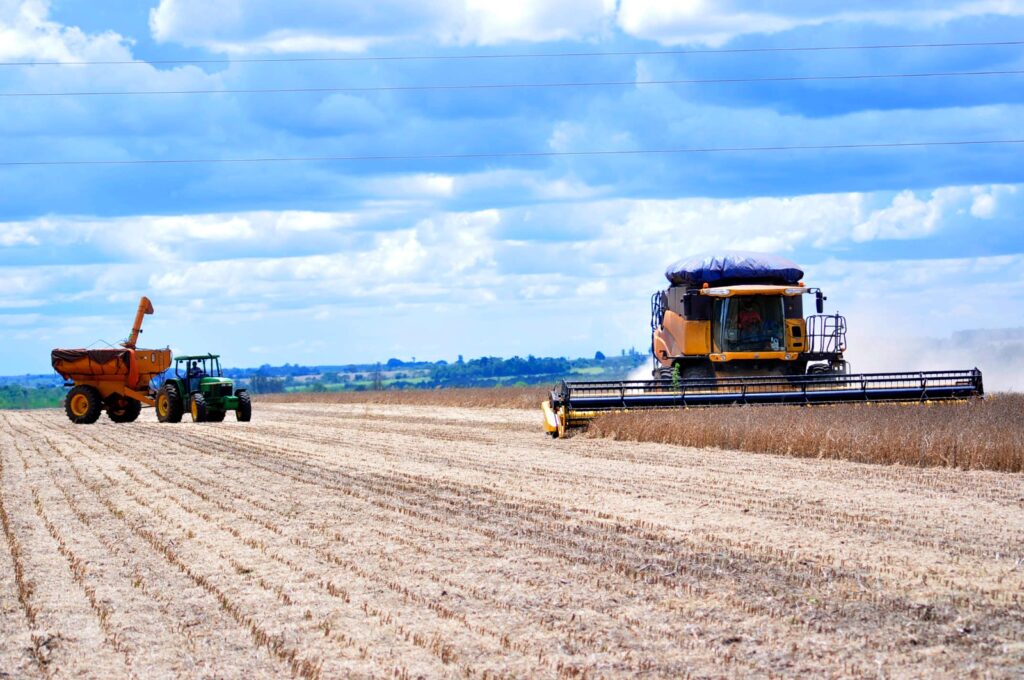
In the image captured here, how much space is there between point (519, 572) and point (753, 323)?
16.4m

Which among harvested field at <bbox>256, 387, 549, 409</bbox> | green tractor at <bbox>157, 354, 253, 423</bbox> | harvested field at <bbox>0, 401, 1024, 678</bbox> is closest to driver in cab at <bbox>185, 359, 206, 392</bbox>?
green tractor at <bbox>157, 354, 253, 423</bbox>

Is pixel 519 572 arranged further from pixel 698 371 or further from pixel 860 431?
pixel 698 371

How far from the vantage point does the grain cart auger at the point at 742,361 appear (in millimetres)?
20844

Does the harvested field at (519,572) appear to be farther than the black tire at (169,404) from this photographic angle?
No

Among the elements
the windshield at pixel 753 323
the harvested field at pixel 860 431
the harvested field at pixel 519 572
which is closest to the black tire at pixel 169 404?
the harvested field at pixel 860 431

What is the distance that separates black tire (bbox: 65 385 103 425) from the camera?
30875 mm

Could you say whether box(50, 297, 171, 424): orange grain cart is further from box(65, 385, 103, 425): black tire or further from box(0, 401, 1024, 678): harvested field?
box(0, 401, 1024, 678): harvested field

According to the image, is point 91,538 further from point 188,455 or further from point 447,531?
point 188,455

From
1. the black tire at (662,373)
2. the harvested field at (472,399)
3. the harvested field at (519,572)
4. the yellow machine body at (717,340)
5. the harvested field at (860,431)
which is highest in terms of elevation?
the yellow machine body at (717,340)

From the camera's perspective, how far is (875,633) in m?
6.56

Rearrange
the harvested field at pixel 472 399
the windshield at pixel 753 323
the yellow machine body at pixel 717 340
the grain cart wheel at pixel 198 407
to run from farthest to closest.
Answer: the harvested field at pixel 472 399, the grain cart wheel at pixel 198 407, the windshield at pixel 753 323, the yellow machine body at pixel 717 340

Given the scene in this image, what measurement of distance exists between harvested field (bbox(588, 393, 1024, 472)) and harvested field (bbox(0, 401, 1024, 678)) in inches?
23.6

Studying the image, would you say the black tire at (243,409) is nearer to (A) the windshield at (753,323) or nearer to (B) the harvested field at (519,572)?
(A) the windshield at (753,323)

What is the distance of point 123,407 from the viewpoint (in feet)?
103
